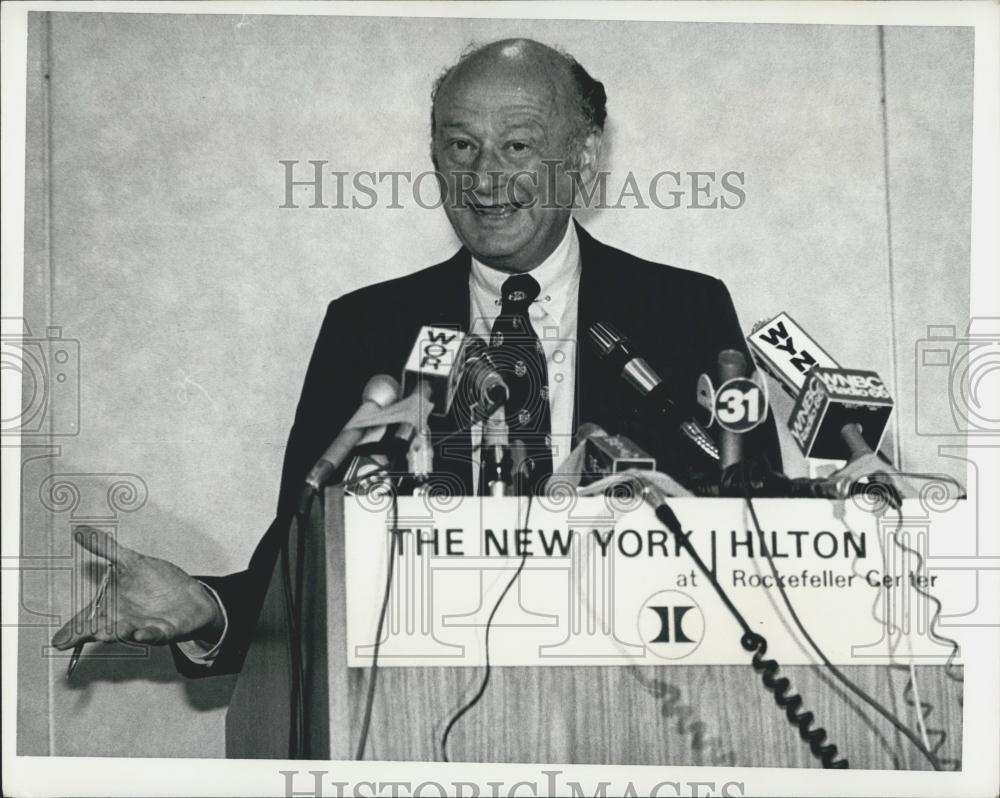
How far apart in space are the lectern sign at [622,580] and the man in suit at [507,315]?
102mm

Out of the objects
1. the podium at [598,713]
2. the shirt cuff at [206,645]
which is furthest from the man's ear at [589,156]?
the shirt cuff at [206,645]

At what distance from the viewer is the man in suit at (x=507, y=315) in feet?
7.09

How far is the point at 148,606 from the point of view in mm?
2156

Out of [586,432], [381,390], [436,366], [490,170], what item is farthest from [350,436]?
[490,170]

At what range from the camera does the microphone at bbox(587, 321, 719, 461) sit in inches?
85.0

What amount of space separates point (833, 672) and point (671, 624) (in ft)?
1.08

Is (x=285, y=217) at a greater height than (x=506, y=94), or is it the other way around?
(x=506, y=94)

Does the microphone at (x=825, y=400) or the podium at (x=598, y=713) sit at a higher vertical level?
the microphone at (x=825, y=400)

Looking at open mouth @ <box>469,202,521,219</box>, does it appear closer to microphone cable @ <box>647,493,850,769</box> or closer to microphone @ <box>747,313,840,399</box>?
microphone @ <box>747,313,840,399</box>

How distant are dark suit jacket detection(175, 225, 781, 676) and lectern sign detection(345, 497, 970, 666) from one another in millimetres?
116

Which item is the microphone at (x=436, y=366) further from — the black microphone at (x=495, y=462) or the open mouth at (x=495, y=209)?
the open mouth at (x=495, y=209)

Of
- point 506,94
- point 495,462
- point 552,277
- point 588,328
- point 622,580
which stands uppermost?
point 506,94

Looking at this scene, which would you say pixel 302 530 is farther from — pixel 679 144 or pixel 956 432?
pixel 956 432

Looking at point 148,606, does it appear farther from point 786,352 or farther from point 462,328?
point 786,352
